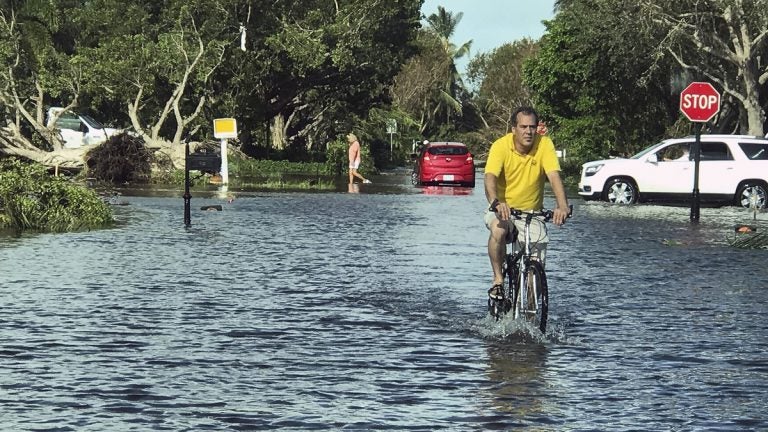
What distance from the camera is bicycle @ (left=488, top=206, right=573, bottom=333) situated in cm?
1109

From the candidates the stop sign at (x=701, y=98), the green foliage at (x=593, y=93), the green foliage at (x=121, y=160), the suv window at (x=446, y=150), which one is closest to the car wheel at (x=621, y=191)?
the stop sign at (x=701, y=98)

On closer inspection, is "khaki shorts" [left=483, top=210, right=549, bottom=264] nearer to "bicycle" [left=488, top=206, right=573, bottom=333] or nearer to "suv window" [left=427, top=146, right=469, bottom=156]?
"bicycle" [left=488, top=206, right=573, bottom=333]

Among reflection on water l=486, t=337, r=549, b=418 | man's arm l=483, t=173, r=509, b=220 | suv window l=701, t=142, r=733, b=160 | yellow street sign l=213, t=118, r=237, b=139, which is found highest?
yellow street sign l=213, t=118, r=237, b=139

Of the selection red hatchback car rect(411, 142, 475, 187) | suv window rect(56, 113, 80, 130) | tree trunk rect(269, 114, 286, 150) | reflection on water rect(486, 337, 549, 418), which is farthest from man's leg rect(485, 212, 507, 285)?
tree trunk rect(269, 114, 286, 150)

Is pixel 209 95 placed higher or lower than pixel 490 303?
higher

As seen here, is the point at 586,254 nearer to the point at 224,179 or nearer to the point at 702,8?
the point at 224,179

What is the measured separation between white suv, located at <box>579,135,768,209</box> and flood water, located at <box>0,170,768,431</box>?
13.9 meters

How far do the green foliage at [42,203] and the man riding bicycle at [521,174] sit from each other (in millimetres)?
13471

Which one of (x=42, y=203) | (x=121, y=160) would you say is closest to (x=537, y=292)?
(x=42, y=203)

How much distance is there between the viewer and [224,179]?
4634cm

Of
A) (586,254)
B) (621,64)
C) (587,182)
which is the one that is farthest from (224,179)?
(586,254)

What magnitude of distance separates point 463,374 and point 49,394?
2598mm

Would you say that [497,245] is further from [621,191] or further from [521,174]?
[621,191]

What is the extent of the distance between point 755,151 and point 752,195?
1087mm
